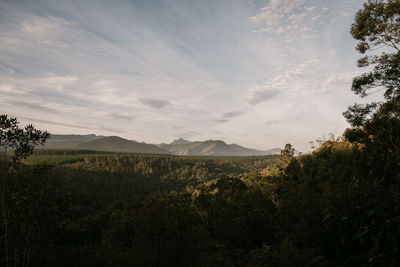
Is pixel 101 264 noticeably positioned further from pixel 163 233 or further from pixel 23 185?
pixel 23 185

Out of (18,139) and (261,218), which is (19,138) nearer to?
(18,139)

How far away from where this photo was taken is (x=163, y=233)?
7082 mm

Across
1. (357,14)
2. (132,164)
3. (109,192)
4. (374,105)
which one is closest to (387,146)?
(374,105)

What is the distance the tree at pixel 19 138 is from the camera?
5.60 m

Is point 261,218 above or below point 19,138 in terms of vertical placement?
below

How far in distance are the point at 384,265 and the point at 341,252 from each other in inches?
51.7

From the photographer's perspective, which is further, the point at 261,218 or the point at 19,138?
the point at 261,218

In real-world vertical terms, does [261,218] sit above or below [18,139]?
below

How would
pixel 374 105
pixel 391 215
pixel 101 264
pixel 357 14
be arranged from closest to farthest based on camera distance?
pixel 391 215, pixel 101 264, pixel 374 105, pixel 357 14

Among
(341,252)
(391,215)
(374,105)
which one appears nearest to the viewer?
(391,215)

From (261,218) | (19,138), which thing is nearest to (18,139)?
(19,138)

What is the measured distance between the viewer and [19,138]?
5816 millimetres

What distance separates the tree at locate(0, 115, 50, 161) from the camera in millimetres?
5602

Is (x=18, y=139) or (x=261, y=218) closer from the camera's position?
(x=18, y=139)
